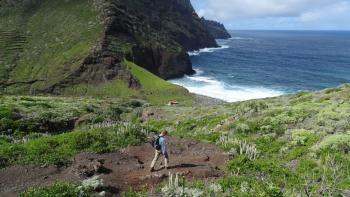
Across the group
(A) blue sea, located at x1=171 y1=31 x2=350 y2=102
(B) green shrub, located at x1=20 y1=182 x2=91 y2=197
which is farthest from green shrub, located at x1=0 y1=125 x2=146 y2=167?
(A) blue sea, located at x1=171 y1=31 x2=350 y2=102

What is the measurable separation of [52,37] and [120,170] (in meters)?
120

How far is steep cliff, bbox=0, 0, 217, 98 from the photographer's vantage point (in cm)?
11762

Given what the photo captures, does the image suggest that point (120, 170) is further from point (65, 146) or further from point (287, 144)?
point (287, 144)

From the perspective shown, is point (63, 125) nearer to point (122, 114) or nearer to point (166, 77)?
point (122, 114)

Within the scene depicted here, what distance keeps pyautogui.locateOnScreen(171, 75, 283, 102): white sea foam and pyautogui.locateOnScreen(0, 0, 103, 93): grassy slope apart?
31.9 m

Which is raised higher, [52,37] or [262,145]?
[52,37]

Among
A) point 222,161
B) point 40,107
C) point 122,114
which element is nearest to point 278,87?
point 122,114

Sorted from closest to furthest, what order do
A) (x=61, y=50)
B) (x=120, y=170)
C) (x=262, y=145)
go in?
(x=120, y=170) → (x=262, y=145) → (x=61, y=50)

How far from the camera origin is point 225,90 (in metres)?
119

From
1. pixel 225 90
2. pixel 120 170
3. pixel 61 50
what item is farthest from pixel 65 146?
pixel 61 50

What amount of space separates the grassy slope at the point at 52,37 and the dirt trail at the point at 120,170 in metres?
93.5

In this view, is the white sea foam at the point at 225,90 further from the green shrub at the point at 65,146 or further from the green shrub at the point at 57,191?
the green shrub at the point at 57,191

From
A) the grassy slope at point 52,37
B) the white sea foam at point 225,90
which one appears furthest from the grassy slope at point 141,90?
the white sea foam at point 225,90

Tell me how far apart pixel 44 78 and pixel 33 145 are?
311ft
